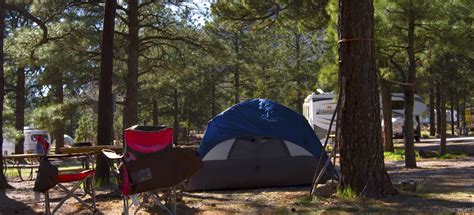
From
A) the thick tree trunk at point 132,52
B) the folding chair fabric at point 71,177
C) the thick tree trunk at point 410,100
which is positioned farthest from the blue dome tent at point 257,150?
the thick tree trunk at point 132,52

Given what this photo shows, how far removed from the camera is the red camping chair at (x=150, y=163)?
581 cm

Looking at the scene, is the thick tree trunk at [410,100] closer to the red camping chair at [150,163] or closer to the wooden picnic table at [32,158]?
the wooden picnic table at [32,158]

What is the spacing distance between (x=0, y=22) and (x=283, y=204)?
6.69 meters

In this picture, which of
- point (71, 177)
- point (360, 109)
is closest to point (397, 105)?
point (360, 109)

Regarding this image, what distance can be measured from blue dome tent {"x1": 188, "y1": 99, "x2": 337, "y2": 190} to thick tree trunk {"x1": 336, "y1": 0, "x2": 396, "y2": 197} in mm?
2061

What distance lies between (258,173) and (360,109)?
272 centimetres

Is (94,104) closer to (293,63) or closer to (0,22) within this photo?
(0,22)

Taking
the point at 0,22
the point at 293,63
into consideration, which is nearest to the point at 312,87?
the point at 293,63

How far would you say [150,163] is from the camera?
5.98 m

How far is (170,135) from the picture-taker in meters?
6.30

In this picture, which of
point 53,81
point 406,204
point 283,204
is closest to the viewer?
point 406,204

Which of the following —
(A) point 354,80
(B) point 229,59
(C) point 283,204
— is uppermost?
(B) point 229,59

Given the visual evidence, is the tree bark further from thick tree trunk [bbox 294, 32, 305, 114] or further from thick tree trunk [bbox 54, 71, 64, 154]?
thick tree trunk [bbox 54, 71, 64, 154]

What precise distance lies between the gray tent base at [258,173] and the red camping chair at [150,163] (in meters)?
3.31
